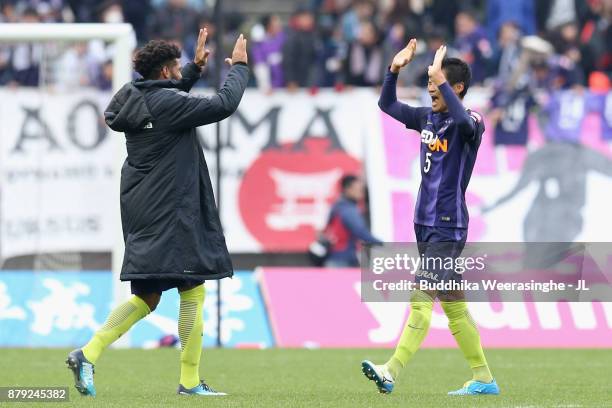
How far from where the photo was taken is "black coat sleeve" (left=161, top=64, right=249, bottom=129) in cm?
947

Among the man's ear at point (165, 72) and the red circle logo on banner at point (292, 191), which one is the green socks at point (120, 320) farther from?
the red circle logo on banner at point (292, 191)

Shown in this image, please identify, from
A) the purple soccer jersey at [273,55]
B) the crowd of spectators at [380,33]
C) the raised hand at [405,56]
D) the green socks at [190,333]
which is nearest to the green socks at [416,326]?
the green socks at [190,333]

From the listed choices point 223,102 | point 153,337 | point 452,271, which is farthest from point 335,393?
point 153,337

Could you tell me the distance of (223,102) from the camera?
9469 mm

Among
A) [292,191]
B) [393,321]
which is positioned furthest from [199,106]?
[292,191]

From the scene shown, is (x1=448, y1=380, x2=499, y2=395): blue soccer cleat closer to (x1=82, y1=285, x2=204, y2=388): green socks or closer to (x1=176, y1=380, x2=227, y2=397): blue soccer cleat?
(x1=176, y1=380, x2=227, y2=397): blue soccer cleat

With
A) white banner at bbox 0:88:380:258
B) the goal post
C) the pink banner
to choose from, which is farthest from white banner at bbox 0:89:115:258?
the pink banner

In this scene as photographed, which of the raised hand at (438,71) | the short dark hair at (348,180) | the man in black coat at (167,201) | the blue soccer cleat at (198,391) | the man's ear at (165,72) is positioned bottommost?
the short dark hair at (348,180)

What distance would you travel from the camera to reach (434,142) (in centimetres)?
991

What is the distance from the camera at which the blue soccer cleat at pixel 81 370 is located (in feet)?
30.6

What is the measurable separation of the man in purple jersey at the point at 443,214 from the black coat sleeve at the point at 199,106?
117 centimetres

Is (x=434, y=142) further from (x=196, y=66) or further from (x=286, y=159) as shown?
(x=286, y=159)

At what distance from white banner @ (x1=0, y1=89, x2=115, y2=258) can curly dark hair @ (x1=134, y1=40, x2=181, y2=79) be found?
287 inches

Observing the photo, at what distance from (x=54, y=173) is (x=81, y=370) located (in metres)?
8.32
